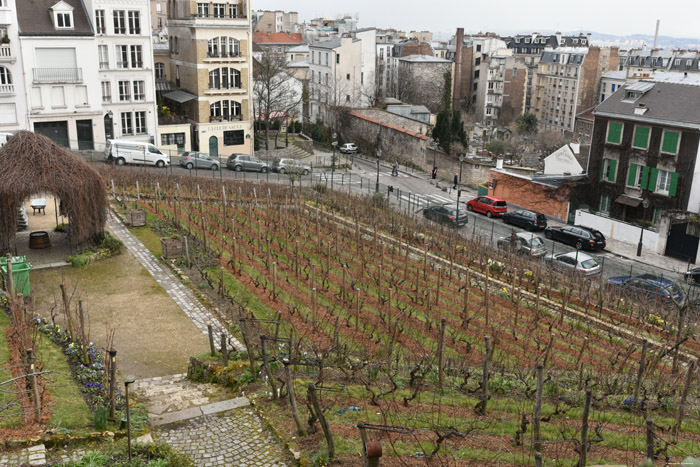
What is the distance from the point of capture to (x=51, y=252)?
69.8ft

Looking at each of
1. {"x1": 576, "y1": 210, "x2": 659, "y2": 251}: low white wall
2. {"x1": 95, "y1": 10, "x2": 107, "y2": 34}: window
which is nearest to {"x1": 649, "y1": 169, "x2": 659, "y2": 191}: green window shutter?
{"x1": 576, "y1": 210, "x2": 659, "y2": 251}: low white wall

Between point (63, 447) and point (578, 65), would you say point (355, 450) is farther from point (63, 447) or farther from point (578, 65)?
point (578, 65)

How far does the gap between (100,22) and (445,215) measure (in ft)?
91.2

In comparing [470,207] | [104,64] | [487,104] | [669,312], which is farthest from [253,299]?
[487,104]

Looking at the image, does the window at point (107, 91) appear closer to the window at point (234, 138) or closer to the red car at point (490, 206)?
the window at point (234, 138)

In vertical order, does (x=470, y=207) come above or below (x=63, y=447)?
below

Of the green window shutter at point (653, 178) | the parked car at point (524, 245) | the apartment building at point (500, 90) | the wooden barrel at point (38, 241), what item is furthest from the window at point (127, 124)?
the apartment building at point (500, 90)

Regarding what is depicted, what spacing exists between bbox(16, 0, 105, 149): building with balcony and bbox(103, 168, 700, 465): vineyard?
1670cm

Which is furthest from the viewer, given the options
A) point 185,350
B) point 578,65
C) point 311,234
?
point 578,65

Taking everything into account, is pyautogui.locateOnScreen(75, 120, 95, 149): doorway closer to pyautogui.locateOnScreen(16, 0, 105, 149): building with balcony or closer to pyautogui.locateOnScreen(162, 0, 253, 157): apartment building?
pyautogui.locateOnScreen(16, 0, 105, 149): building with balcony

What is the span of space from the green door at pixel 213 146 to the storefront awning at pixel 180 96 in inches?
135

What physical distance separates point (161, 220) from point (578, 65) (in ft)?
264

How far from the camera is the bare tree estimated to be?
5775 centimetres

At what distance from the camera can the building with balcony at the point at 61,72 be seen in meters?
43.0
